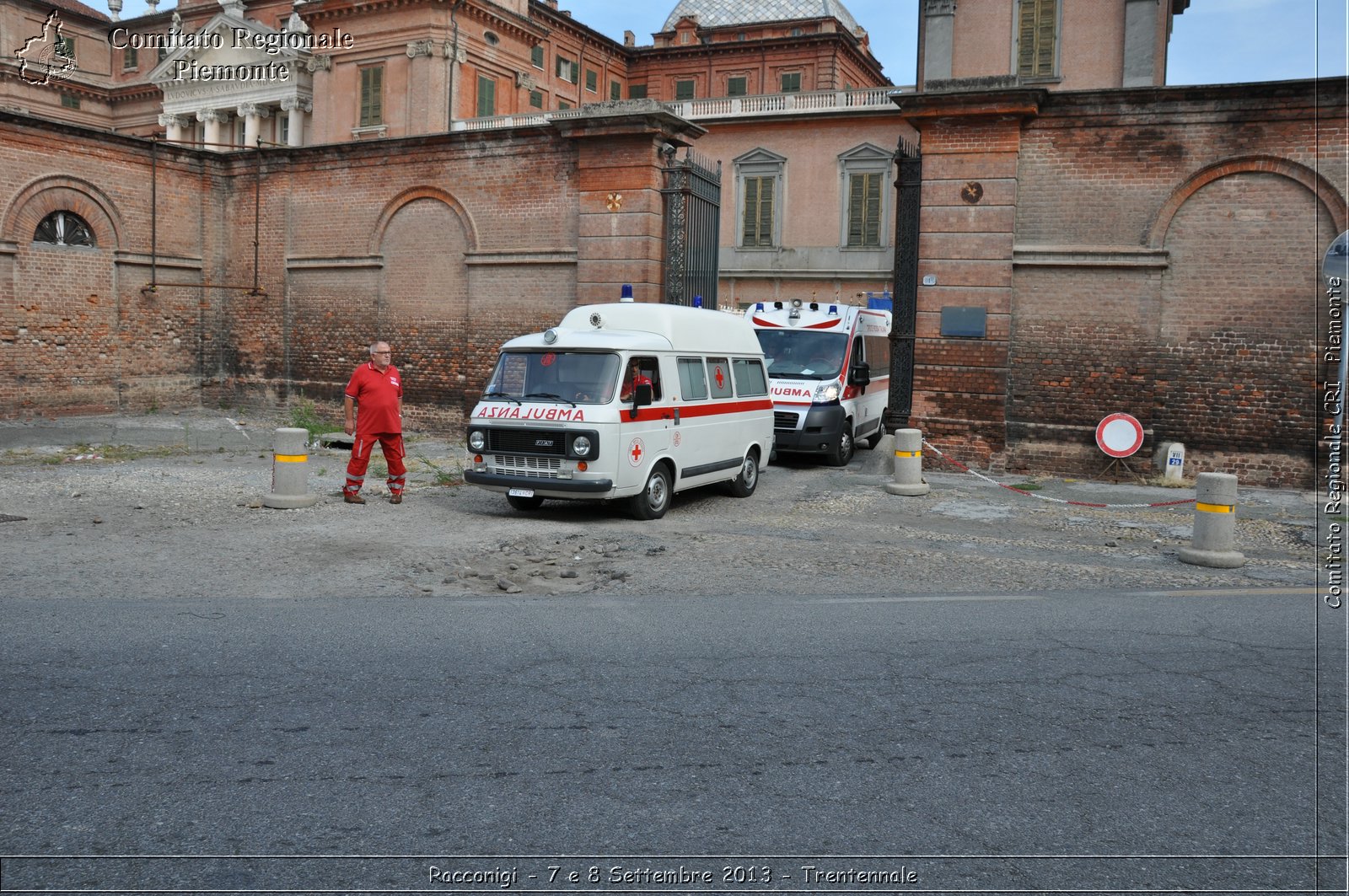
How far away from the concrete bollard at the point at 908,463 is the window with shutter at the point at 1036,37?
17.8 metres

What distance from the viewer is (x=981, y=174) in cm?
1597

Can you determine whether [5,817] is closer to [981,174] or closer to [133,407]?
[981,174]

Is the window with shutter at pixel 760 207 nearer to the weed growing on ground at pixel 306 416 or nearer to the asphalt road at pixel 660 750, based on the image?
the weed growing on ground at pixel 306 416

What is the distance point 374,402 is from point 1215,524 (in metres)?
8.92

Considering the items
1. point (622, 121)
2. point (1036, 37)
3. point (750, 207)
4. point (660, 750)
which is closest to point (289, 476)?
point (660, 750)

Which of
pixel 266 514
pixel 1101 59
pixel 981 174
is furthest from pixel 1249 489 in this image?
pixel 1101 59

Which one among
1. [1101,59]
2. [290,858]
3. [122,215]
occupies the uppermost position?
[1101,59]

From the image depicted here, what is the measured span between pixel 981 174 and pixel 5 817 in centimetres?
1489

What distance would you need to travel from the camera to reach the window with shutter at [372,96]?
138ft

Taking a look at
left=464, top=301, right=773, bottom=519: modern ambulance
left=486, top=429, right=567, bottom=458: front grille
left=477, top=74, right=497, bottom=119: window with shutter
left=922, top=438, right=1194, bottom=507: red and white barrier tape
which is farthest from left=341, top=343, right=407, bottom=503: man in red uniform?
left=477, top=74, right=497, bottom=119: window with shutter

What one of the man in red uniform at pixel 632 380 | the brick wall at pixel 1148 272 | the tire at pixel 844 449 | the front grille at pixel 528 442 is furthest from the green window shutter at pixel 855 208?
the front grille at pixel 528 442

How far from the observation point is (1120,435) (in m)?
14.9

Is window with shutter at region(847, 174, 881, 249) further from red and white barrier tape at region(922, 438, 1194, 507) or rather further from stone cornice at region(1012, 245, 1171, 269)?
red and white barrier tape at region(922, 438, 1194, 507)

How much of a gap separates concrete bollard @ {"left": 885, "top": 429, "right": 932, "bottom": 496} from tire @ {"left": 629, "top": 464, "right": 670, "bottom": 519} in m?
3.52
